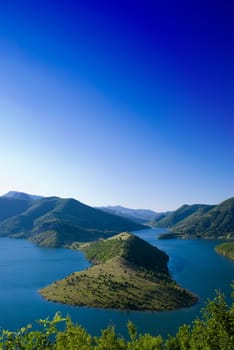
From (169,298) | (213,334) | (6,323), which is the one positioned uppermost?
(213,334)

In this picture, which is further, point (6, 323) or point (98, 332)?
point (6, 323)

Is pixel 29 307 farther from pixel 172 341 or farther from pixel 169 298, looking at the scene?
pixel 172 341

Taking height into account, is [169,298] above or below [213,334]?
below

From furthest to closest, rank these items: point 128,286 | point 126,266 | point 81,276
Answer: point 126,266 < point 81,276 < point 128,286

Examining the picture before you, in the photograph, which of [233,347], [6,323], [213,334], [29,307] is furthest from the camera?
[29,307]

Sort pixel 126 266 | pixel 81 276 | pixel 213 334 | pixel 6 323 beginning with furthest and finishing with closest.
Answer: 1. pixel 126 266
2. pixel 81 276
3. pixel 6 323
4. pixel 213 334

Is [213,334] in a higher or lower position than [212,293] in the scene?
higher

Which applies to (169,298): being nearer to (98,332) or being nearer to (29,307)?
(98,332)

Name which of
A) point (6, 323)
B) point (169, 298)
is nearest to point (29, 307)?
point (6, 323)

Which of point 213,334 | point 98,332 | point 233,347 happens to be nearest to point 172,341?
point 213,334
